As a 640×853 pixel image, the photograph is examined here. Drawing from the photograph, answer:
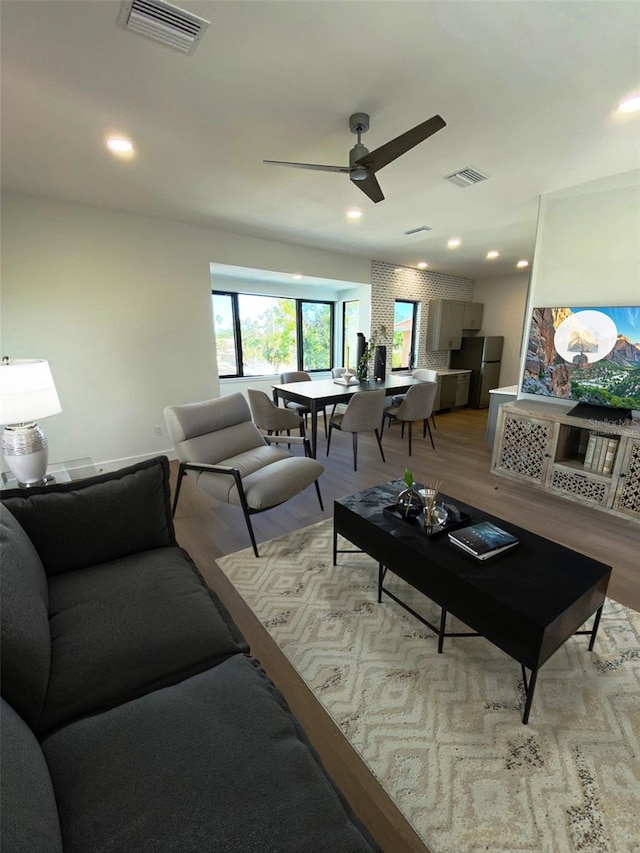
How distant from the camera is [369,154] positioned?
6.32 ft

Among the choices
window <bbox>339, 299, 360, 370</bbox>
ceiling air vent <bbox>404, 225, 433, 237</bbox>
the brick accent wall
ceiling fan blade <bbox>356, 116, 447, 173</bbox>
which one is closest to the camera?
ceiling fan blade <bbox>356, 116, 447, 173</bbox>

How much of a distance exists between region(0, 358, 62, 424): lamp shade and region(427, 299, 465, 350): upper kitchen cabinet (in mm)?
6250

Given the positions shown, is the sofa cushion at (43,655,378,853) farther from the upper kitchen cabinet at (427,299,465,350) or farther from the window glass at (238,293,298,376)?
the upper kitchen cabinet at (427,299,465,350)

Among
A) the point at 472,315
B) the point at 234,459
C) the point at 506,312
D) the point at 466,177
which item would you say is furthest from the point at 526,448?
the point at 506,312

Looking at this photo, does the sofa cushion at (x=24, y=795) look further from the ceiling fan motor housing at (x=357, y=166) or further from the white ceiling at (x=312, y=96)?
the ceiling fan motor housing at (x=357, y=166)

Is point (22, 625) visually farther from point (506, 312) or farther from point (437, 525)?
point (506, 312)

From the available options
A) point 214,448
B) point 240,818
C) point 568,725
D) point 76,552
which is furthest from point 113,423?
point 568,725

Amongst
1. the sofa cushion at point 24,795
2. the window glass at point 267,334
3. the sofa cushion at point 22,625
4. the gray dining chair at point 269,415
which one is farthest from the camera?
the window glass at point 267,334

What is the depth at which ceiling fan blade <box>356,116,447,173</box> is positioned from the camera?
1656mm

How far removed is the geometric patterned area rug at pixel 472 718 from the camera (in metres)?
1.08

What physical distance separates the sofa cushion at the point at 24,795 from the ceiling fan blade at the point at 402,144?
2472mm

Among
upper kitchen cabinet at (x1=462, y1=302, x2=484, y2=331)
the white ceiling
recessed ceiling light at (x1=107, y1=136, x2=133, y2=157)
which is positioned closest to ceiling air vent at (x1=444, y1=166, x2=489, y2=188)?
the white ceiling

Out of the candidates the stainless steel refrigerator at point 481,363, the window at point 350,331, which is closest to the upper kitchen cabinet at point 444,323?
the stainless steel refrigerator at point 481,363

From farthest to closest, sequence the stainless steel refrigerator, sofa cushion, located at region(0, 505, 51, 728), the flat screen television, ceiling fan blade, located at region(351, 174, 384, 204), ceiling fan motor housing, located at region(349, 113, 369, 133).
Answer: the stainless steel refrigerator < the flat screen television < ceiling fan blade, located at region(351, 174, 384, 204) < ceiling fan motor housing, located at region(349, 113, 369, 133) < sofa cushion, located at region(0, 505, 51, 728)
